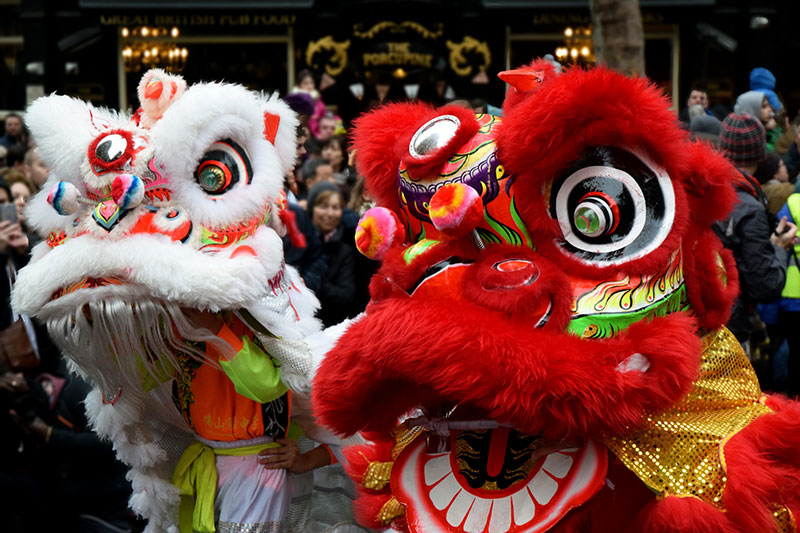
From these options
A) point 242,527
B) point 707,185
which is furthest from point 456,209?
point 242,527

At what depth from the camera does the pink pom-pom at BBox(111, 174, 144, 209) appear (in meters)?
3.19

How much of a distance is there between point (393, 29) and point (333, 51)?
29.2 inches

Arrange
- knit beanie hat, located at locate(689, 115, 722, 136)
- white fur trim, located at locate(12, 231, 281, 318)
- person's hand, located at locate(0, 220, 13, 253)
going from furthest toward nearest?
knit beanie hat, located at locate(689, 115, 722, 136) → person's hand, located at locate(0, 220, 13, 253) → white fur trim, located at locate(12, 231, 281, 318)

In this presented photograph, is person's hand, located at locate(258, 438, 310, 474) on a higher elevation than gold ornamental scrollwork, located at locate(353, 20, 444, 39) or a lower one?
lower

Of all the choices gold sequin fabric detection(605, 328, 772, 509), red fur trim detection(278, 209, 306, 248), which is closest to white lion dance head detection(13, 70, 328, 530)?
red fur trim detection(278, 209, 306, 248)

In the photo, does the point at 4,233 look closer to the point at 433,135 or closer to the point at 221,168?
the point at 221,168

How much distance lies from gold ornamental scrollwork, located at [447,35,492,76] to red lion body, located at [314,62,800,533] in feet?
31.2

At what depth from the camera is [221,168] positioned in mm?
3404

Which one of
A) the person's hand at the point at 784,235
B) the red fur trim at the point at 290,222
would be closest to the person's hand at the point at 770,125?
the person's hand at the point at 784,235

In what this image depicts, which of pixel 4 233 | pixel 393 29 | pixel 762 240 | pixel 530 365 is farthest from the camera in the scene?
pixel 393 29

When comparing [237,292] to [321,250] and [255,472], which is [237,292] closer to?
[255,472]

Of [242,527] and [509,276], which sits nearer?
[509,276]

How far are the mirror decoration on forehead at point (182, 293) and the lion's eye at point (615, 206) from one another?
3.82 ft

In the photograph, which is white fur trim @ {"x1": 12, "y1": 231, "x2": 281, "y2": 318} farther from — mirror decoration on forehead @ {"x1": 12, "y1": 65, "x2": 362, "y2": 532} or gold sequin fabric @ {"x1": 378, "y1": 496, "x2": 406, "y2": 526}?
gold sequin fabric @ {"x1": 378, "y1": 496, "x2": 406, "y2": 526}
